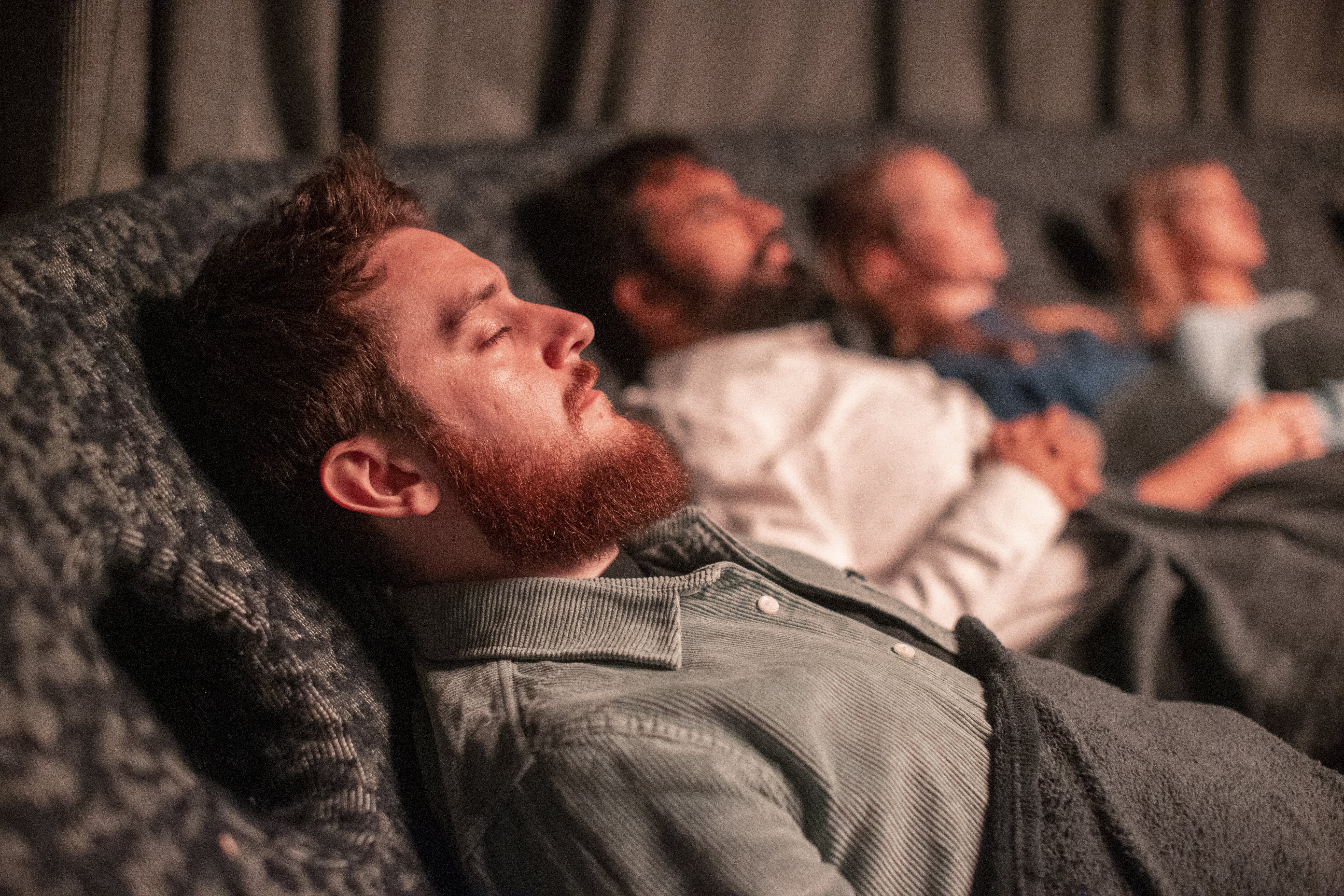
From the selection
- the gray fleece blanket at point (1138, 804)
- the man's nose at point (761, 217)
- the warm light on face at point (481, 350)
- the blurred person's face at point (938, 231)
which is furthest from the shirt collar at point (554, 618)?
the blurred person's face at point (938, 231)

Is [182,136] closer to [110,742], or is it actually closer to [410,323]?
[410,323]

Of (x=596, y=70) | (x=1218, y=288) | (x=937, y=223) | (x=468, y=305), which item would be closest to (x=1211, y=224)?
(x=1218, y=288)

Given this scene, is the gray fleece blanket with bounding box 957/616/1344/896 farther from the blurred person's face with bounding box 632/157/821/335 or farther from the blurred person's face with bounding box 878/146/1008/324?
the blurred person's face with bounding box 878/146/1008/324

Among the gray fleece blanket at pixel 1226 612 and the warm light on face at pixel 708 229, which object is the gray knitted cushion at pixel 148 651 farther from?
the gray fleece blanket at pixel 1226 612

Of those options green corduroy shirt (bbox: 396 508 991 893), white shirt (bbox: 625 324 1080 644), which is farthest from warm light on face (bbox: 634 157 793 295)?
green corduroy shirt (bbox: 396 508 991 893)

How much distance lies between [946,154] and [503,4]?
3.12 ft

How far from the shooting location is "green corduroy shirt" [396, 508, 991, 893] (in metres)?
0.62

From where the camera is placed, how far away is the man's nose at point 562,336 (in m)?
0.84

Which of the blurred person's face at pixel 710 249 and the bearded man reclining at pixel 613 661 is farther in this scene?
the blurred person's face at pixel 710 249

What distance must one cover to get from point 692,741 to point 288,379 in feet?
1.47

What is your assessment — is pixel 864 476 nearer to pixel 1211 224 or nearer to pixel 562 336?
pixel 562 336

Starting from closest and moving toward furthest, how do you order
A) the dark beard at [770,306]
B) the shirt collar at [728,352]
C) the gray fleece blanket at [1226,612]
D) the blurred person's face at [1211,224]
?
the gray fleece blanket at [1226,612] < the shirt collar at [728,352] < the dark beard at [770,306] < the blurred person's face at [1211,224]

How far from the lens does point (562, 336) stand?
0.85 metres

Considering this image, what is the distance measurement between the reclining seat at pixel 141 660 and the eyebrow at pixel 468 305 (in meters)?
0.24
